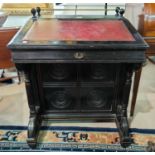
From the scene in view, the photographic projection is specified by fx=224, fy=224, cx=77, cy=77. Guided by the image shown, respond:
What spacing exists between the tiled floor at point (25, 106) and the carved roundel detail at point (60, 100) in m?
0.19

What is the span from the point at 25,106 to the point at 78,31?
955 millimetres

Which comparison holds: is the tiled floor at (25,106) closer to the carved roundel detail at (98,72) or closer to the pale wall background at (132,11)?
the carved roundel detail at (98,72)

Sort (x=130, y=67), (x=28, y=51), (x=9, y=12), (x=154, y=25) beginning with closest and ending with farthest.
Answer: (x=28, y=51), (x=130, y=67), (x=154, y=25), (x=9, y=12)

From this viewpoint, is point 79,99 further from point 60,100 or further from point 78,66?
point 78,66

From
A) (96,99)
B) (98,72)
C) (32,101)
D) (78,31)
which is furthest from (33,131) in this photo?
(78,31)

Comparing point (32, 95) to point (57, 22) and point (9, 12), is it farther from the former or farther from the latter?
point (9, 12)

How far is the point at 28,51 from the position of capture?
4.07 feet

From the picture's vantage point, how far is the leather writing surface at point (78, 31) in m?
1.31

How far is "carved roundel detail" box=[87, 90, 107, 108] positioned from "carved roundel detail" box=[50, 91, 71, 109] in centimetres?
16

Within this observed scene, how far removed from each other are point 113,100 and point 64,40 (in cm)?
67

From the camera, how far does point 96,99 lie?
5.60 ft

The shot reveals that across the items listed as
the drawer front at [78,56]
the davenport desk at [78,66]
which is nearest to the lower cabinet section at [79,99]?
the davenport desk at [78,66]

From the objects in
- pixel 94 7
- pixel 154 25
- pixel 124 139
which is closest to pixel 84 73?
pixel 124 139

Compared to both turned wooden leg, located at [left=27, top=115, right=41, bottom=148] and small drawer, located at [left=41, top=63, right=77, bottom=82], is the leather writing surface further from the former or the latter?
turned wooden leg, located at [left=27, top=115, right=41, bottom=148]
